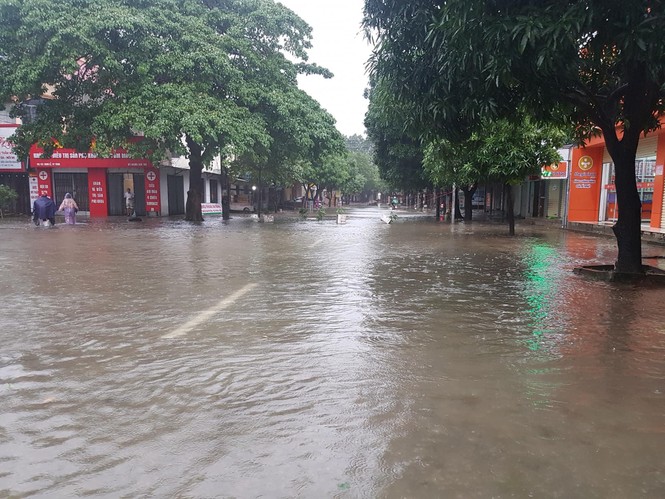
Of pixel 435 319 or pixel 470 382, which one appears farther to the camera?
pixel 435 319

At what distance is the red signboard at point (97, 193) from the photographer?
101ft

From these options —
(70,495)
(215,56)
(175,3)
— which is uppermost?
(175,3)

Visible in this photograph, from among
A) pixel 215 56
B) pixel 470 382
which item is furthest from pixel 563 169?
pixel 470 382

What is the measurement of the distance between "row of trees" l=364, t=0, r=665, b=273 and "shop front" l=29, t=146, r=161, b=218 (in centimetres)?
2380

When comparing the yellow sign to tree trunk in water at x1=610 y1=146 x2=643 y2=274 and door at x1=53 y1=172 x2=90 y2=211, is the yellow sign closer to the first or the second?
tree trunk in water at x1=610 y1=146 x2=643 y2=274

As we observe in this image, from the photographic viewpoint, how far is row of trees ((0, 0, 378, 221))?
20.1m

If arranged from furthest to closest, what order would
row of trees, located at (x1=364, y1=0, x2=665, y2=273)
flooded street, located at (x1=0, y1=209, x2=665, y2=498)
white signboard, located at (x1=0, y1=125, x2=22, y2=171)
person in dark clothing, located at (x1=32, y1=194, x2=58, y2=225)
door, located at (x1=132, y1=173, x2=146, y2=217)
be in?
door, located at (x1=132, y1=173, x2=146, y2=217)
white signboard, located at (x1=0, y1=125, x2=22, y2=171)
person in dark clothing, located at (x1=32, y1=194, x2=58, y2=225)
row of trees, located at (x1=364, y1=0, x2=665, y2=273)
flooded street, located at (x1=0, y1=209, x2=665, y2=498)

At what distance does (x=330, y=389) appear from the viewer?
4.06 metres

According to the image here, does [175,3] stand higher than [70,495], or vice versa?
[175,3]

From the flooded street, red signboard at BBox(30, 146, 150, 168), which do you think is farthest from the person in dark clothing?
the flooded street

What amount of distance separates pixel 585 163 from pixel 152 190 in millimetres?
23285

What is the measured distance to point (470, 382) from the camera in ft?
13.7

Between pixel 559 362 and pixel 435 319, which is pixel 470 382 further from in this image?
pixel 435 319

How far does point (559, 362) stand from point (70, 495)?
3867mm
